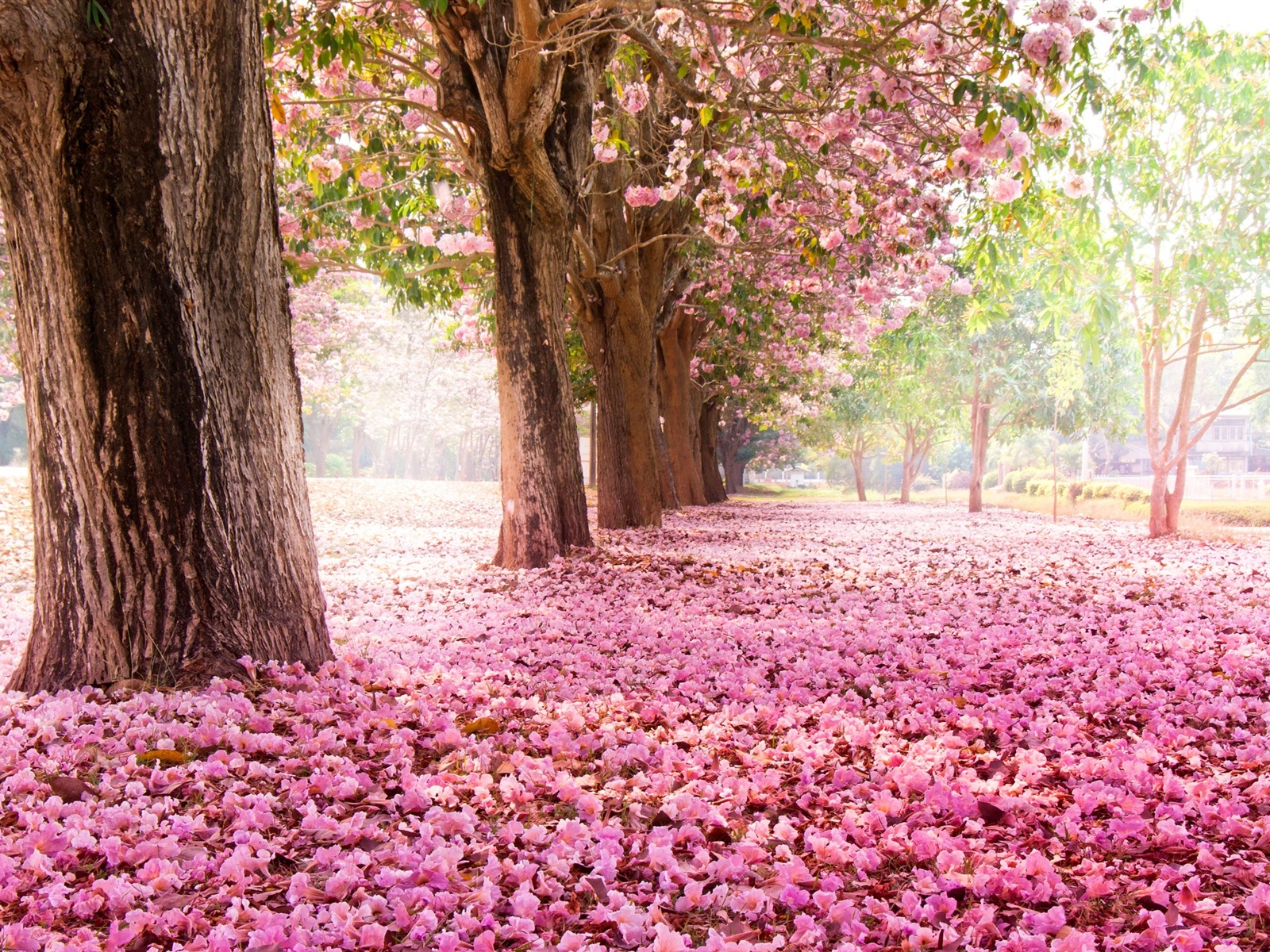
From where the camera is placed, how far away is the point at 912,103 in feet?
31.0

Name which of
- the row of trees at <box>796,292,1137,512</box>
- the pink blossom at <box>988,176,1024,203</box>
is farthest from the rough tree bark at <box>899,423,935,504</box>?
the pink blossom at <box>988,176,1024,203</box>

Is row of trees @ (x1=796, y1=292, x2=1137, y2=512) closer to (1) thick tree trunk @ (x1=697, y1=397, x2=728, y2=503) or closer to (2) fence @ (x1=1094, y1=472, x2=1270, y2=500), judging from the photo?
(2) fence @ (x1=1094, y1=472, x2=1270, y2=500)

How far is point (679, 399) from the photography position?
18.4 meters

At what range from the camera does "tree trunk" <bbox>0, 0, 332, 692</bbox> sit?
344 cm

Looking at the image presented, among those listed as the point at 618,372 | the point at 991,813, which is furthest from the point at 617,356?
the point at 991,813

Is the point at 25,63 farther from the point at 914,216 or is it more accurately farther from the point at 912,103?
the point at 912,103

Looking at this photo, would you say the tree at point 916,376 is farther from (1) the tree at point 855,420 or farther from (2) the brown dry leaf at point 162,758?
(2) the brown dry leaf at point 162,758

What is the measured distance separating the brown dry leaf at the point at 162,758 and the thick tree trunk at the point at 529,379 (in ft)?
16.8

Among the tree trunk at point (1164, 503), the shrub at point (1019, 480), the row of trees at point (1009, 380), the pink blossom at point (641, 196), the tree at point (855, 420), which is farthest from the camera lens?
the shrub at point (1019, 480)

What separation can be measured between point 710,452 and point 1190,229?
13.9m

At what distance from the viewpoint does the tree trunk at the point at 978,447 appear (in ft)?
83.5

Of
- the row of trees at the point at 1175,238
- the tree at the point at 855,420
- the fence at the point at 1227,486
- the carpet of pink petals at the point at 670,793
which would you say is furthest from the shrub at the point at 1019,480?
the carpet of pink petals at the point at 670,793

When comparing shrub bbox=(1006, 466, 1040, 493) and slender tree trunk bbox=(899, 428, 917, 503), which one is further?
shrub bbox=(1006, 466, 1040, 493)

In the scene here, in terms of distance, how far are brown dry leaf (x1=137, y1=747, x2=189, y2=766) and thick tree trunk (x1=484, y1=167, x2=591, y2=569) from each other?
512cm
